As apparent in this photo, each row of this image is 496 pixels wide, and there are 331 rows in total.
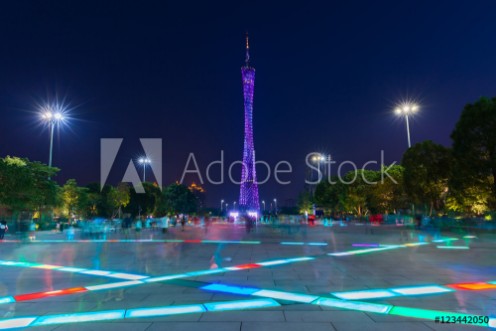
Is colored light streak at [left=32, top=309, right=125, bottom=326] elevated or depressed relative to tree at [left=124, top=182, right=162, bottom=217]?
depressed

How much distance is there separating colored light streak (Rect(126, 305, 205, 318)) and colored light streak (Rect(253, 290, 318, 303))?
160 centimetres

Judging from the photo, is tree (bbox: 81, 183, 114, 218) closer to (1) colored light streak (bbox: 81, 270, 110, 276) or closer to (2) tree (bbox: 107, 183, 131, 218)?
(2) tree (bbox: 107, 183, 131, 218)

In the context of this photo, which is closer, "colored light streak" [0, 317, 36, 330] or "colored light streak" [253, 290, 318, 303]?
"colored light streak" [0, 317, 36, 330]

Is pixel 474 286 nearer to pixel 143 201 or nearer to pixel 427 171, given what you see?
pixel 427 171

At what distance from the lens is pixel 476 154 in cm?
3553

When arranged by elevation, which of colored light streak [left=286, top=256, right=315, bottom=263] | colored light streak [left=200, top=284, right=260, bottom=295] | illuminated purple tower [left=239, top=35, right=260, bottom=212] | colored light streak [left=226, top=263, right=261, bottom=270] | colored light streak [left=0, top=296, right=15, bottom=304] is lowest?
colored light streak [left=286, top=256, right=315, bottom=263]

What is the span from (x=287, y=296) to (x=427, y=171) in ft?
134

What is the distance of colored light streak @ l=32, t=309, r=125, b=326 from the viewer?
648cm

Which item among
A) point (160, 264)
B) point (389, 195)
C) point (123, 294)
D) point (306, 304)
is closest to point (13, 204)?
point (160, 264)

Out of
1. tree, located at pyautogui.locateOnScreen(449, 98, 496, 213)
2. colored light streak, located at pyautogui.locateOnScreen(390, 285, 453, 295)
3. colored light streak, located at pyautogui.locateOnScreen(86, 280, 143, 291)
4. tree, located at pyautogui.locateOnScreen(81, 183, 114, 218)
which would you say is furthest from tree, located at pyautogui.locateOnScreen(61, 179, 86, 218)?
colored light streak, located at pyautogui.locateOnScreen(390, 285, 453, 295)

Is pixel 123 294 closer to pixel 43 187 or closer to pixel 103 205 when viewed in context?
pixel 43 187

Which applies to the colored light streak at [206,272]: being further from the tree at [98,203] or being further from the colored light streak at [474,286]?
the tree at [98,203]

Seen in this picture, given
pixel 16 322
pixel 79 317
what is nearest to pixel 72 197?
pixel 16 322

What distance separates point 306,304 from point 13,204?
36.9 metres
